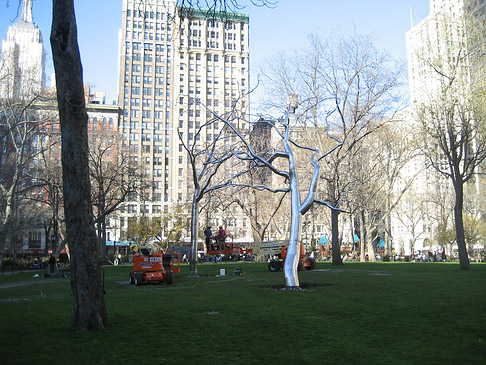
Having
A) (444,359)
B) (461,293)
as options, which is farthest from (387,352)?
(461,293)

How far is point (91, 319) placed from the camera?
317 inches

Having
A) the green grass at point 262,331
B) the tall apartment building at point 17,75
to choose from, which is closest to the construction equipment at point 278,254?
the green grass at point 262,331

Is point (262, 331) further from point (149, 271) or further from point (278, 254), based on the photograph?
point (278, 254)

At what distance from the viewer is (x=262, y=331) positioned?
8.16 meters

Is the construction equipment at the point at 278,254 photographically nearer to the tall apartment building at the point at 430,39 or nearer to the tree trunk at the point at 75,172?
the tall apartment building at the point at 430,39

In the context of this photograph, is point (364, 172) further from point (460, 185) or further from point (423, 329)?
point (423, 329)

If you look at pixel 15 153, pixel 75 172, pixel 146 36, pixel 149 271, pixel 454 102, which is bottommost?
pixel 149 271

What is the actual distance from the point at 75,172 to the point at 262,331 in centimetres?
459

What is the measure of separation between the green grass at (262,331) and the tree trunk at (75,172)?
0.67 metres

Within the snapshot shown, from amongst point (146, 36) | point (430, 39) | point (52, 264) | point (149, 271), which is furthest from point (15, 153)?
point (146, 36)

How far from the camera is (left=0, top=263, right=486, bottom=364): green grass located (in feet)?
20.8

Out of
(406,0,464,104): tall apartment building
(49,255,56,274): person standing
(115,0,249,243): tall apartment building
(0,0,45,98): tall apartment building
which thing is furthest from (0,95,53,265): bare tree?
(115,0,249,243): tall apartment building

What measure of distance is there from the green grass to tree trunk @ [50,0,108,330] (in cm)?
67

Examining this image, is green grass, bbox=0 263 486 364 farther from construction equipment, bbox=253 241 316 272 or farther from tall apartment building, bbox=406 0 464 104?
tall apartment building, bbox=406 0 464 104
